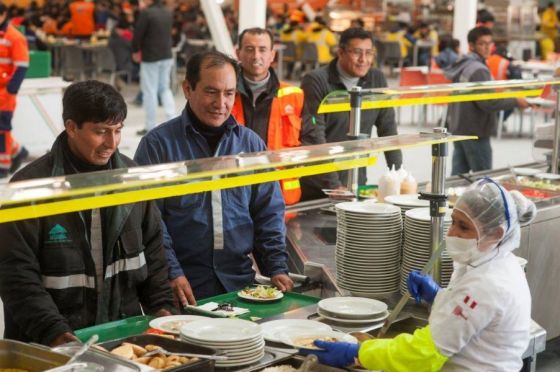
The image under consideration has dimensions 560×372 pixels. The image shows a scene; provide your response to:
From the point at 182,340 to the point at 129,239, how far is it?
0.59m

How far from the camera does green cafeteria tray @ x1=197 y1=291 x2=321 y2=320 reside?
3273mm

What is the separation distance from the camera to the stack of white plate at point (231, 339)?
8.87ft

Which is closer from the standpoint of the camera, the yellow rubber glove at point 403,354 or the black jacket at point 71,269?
the yellow rubber glove at point 403,354

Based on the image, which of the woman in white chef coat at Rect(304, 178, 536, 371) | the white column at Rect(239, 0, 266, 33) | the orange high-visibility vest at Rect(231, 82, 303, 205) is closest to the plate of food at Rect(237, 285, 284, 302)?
the woman in white chef coat at Rect(304, 178, 536, 371)

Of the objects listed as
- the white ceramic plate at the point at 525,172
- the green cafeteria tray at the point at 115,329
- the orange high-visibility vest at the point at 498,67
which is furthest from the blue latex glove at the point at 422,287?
the orange high-visibility vest at the point at 498,67

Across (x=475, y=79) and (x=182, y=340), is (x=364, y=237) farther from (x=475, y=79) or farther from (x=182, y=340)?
(x=475, y=79)

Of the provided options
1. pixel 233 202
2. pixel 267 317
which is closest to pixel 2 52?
pixel 233 202

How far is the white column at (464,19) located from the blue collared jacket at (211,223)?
28.6ft

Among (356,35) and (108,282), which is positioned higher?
(356,35)

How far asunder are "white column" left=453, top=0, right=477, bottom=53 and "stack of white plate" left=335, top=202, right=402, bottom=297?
8.79 meters

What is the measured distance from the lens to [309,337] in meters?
2.95

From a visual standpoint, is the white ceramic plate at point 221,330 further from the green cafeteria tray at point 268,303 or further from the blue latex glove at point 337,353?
the green cafeteria tray at point 268,303

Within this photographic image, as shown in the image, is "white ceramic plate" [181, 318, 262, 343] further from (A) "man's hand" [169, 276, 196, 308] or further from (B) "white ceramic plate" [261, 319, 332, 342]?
A: (A) "man's hand" [169, 276, 196, 308]

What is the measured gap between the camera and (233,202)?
3664 millimetres
